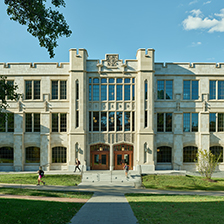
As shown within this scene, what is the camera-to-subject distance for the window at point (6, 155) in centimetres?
2741

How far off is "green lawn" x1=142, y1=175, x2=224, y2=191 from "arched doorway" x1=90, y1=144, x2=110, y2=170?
571 cm

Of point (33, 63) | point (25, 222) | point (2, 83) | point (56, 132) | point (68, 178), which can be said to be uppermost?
point (33, 63)

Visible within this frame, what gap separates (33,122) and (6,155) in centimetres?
524

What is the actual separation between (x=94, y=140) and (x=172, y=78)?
12.5 metres

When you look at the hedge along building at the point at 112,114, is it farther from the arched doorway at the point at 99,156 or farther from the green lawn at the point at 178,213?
the green lawn at the point at 178,213

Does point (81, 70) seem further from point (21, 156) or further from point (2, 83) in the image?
point (2, 83)

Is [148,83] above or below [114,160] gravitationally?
above

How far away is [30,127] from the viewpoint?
91.1 feet

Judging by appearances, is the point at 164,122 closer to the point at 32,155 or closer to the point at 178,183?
the point at 178,183

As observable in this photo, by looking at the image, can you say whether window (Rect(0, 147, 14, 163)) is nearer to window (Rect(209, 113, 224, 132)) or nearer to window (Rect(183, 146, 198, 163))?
window (Rect(183, 146, 198, 163))

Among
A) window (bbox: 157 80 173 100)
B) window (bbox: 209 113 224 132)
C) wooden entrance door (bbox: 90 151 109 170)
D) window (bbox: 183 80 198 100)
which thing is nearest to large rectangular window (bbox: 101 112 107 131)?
wooden entrance door (bbox: 90 151 109 170)

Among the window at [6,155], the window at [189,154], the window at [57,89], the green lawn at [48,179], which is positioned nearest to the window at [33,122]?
the window at [57,89]

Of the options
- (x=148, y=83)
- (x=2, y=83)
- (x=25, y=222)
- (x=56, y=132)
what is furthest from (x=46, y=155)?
(x=25, y=222)

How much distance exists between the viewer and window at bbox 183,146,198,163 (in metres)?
27.9
